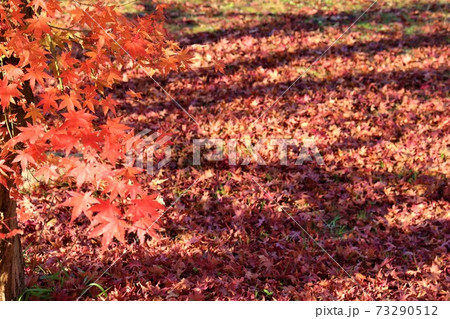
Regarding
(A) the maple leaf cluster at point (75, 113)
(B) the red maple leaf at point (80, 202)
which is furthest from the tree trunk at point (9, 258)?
(B) the red maple leaf at point (80, 202)

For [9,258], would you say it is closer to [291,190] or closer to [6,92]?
[6,92]

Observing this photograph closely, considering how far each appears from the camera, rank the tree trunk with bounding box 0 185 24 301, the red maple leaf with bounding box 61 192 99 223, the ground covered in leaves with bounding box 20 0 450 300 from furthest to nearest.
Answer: the ground covered in leaves with bounding box 20 0 450 300 → the tree trunk with bounding box 0 185 24 301 → the red maple leaf with bounding box 61 192 99 223

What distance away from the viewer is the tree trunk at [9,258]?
3.90 m

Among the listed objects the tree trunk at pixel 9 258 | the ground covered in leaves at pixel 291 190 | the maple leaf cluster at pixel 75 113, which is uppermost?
the maple leaf cluster at pixel 75 113

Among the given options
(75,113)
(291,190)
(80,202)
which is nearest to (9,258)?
(80,202)

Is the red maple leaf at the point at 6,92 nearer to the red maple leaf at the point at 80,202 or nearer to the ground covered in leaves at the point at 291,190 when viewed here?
the red maple leaf at the point at 80,202

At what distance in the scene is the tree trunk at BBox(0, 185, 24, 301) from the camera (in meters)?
3.90

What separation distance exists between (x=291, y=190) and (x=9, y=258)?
3.71 m

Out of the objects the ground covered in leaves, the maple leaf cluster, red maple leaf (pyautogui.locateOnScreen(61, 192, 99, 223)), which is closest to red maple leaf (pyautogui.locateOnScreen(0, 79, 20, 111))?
the maple leaf cluster

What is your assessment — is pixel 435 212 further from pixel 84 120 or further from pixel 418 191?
pixel 84 120

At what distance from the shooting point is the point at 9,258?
398cm

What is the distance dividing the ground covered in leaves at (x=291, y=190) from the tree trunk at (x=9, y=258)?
0.61 feet

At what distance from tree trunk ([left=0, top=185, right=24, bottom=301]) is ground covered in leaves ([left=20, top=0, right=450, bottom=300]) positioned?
185 mm

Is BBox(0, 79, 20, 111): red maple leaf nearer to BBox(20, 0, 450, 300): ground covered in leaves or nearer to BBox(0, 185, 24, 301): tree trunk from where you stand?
BBox(0, 185, 24, 301): tree trunk
